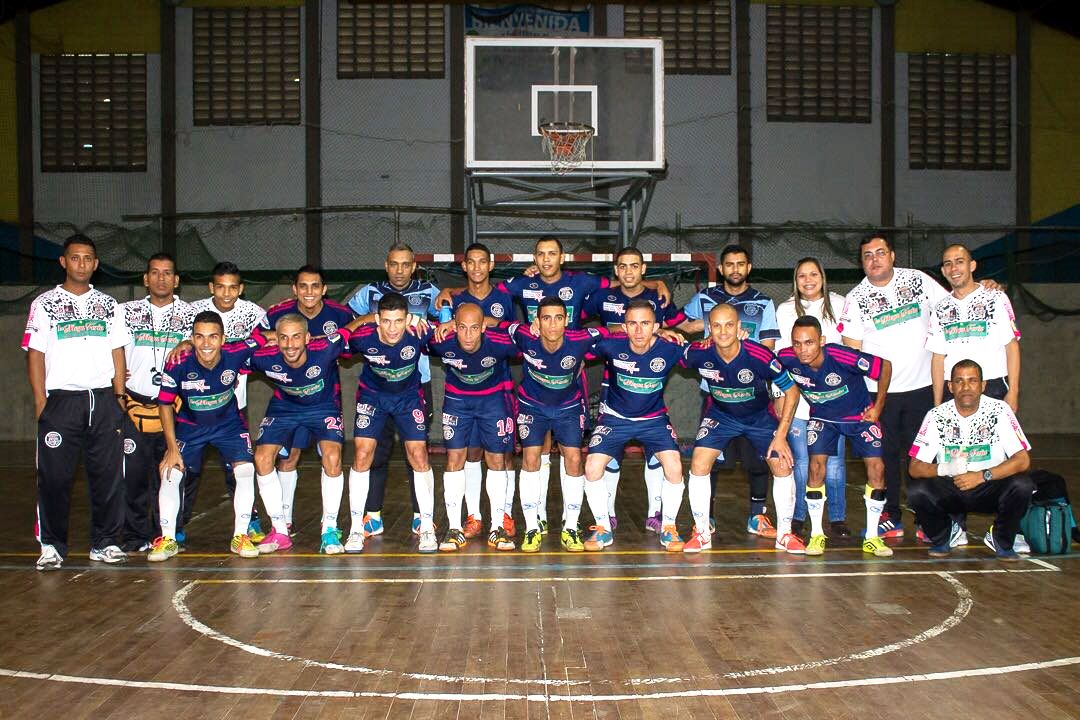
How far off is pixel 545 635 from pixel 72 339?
3.97 meters

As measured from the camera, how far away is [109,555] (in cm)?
661

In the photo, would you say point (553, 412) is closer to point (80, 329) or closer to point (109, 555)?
point (109, 555)

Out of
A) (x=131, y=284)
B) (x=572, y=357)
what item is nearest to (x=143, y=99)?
(x=131, y=284)

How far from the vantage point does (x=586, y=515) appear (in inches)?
332

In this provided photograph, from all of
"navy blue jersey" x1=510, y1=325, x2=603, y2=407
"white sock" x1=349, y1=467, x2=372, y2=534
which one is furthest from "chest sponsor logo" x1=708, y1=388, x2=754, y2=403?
"white sock" x1=349, y1=467, x2=372, y2=534

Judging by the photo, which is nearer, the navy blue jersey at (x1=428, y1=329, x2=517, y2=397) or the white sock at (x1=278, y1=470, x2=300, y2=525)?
the navy blue jersey at (x1=428, y1=329, x2=517, y2=397)

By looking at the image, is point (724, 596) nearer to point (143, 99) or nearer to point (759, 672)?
point (759, 672)

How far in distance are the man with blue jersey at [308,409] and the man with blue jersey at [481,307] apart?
3.29 ft

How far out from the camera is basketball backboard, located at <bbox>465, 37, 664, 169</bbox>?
10648mm

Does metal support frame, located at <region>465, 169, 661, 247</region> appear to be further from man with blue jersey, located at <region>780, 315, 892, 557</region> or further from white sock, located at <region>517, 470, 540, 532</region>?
man with blue jersey, located at <region>780, 315, 892, 557</region>

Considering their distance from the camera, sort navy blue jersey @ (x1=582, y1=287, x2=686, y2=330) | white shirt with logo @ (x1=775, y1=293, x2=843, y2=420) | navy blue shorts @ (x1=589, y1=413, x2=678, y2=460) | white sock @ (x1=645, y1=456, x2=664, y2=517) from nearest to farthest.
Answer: navy blue shorts @ (x1=589, y1=413, x2=678, y2=460)
white shirt with logo @ (x1=775, y1=293, x2=843, y2=420)
white sock @ (x1=645, y1=456, x2=664, y2=517)
navy blue jersey @ (x1=582, y1=287, x2=686, y2=330)

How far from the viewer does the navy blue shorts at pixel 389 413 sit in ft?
23.5

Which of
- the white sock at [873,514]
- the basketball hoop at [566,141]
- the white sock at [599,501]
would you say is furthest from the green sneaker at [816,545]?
the basketball hoop at [566,141]

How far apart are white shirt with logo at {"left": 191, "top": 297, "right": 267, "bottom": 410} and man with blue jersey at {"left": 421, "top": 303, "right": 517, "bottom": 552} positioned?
5.03 ft
